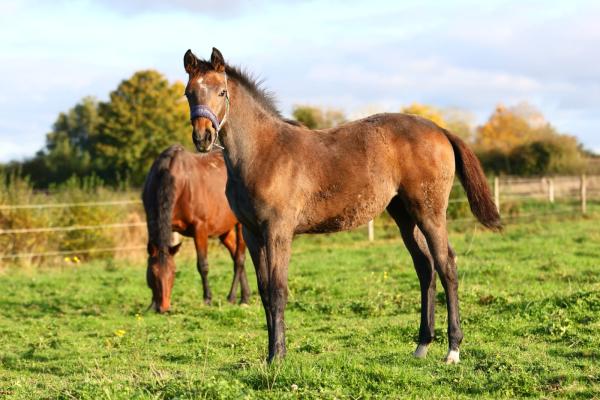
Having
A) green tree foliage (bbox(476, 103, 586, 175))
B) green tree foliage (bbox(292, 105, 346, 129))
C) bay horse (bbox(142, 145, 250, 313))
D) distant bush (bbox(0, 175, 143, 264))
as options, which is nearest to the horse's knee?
bay horse (bbox(142, 145, 250, 313))

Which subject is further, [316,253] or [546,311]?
[316,253]

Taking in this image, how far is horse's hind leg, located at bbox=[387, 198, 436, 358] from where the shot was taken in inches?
264

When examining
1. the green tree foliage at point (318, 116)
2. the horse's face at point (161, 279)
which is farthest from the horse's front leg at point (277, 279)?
the green tree foliage at point (318, 116)

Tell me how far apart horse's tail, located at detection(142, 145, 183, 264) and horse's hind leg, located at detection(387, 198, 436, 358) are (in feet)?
15.7

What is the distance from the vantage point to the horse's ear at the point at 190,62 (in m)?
6.05

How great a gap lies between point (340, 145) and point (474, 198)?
4.52 feet

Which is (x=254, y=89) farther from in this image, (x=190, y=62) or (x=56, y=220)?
(x=56, y=220)

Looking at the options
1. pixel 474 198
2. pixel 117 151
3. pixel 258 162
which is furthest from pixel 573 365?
pixel 117 151

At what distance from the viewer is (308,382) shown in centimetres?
514

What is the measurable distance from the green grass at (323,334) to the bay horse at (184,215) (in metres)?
0.44

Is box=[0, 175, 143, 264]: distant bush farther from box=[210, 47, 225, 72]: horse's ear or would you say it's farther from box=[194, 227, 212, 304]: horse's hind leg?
box=[210, 47, 225, 72]: horse's ear

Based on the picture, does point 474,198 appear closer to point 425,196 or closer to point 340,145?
point 425,196

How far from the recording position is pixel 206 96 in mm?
5969

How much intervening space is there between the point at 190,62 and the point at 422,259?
2782mm
